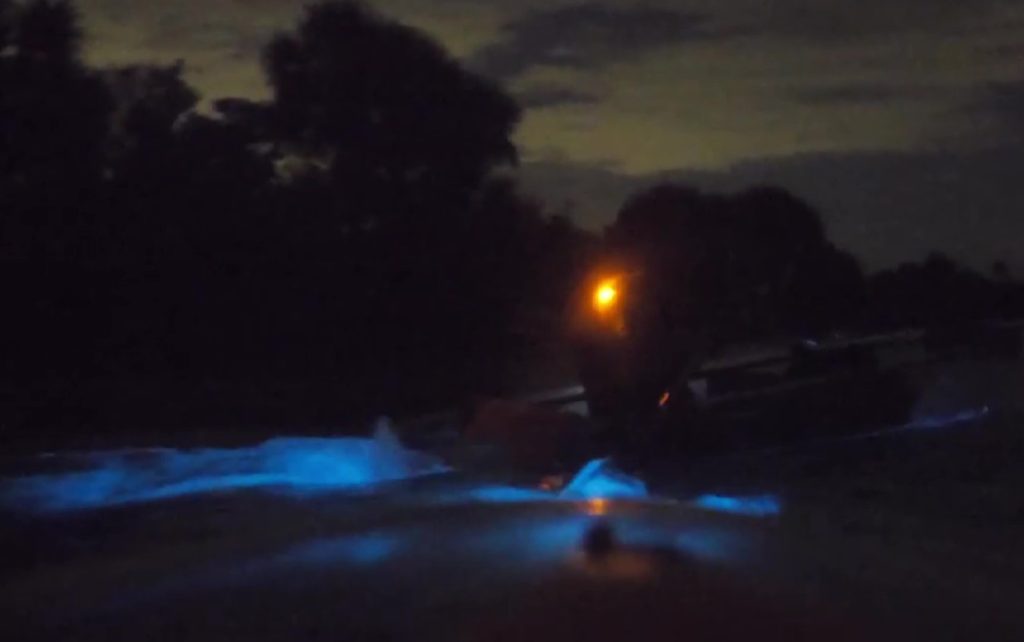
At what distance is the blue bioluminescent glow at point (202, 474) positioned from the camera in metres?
5.56

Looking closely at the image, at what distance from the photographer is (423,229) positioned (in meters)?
31.3

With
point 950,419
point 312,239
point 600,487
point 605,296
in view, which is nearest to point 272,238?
point 312,239

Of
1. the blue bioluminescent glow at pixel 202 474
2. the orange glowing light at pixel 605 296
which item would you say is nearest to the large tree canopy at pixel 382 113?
the orange glowing light at pixel 605 296

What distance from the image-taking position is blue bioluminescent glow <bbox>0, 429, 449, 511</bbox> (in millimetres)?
5559

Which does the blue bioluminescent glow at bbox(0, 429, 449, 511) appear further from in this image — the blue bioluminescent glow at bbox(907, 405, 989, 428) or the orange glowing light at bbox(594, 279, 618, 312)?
the orange glowing light at bbox(594, 279, 618, 312)

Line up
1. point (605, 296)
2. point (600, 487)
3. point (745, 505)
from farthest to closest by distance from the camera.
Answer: point (605, 296) → point (600, 487) → point (745, 505)

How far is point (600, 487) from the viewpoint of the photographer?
20.3 ft

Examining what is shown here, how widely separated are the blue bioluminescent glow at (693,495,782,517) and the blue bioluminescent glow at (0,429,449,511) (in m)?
1.19

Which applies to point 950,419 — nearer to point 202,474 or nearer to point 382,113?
point 202,474

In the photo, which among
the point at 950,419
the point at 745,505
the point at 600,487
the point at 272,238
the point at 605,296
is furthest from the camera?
the point at 272,238

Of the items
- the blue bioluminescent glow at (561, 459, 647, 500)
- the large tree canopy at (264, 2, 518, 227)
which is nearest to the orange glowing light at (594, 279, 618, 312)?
the blue bioluminescent glow at (561, 459, 647, 500)

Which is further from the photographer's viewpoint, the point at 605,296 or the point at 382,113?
the point at 382,113

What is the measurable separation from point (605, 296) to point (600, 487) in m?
8.95

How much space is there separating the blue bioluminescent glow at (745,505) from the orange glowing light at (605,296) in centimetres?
823
